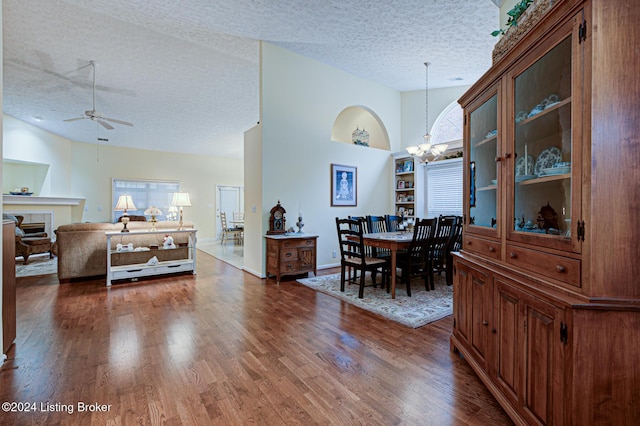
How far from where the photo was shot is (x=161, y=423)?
5.06 feet

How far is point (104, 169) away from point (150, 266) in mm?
5941

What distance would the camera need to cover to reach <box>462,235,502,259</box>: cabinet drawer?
172cm

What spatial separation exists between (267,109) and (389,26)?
214 cm

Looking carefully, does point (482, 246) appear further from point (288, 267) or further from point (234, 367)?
point (288, 267)

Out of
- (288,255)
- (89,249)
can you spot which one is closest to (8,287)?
(89,249)

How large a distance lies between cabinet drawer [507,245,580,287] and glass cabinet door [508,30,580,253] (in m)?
0.06

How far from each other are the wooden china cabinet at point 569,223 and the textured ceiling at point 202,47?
110 inches

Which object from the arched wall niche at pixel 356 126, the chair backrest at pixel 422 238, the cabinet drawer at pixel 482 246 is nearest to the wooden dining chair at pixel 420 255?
the chair backrest at pixel 422 238

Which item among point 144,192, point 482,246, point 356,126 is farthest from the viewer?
point 144,192

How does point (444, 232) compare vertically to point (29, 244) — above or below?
above

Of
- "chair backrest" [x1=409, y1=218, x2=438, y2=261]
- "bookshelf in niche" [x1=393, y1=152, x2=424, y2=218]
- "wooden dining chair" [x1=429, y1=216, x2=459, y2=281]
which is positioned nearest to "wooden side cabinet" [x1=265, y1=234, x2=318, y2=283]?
"chair backrest" [x1=409, y1=218, x2=438, y2=261]

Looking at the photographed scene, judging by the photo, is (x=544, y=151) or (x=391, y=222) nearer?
(x=544, y=151)

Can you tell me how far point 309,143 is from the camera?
5.21 meters

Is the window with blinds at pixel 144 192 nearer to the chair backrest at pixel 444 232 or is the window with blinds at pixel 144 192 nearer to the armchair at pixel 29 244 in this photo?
the armchair at pixel 29 244
